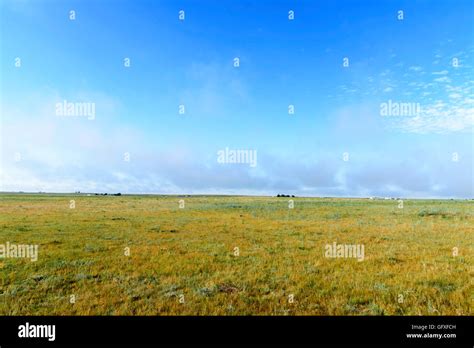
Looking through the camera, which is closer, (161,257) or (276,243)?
(161,257)

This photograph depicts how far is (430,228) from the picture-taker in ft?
85.1

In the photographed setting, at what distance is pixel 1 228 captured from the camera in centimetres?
2542

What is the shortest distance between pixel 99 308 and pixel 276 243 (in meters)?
12.5
